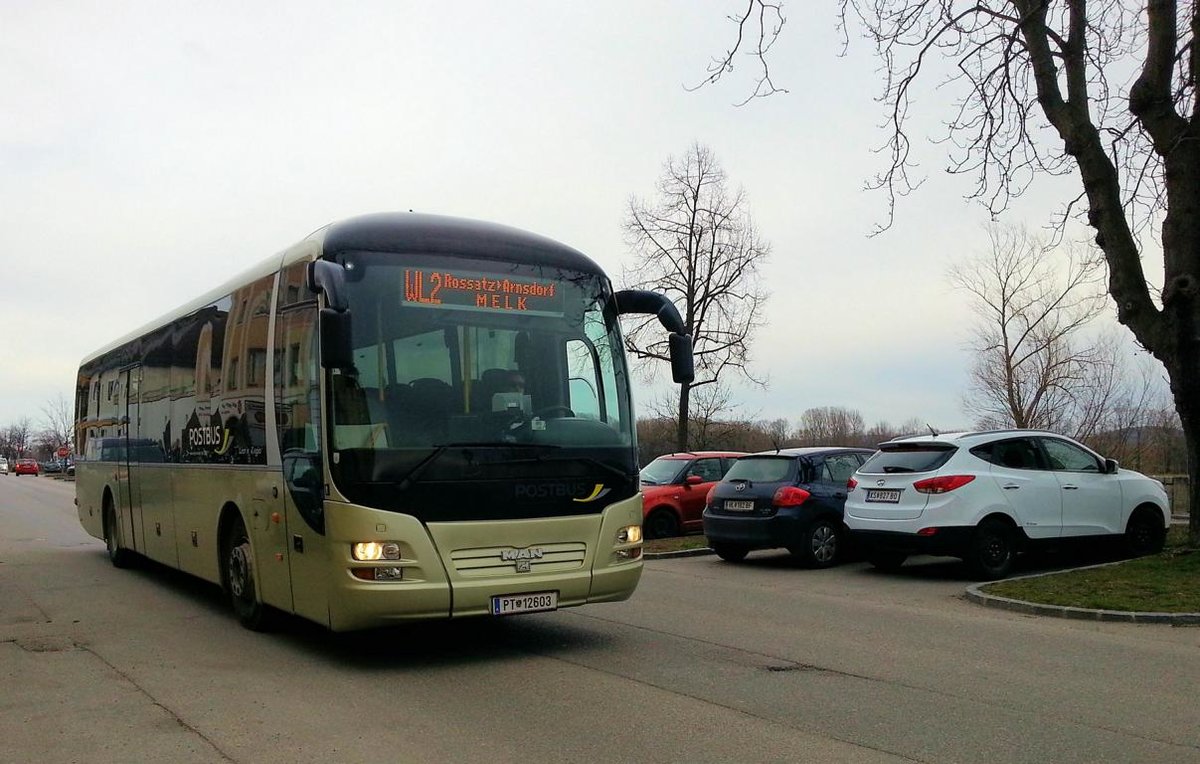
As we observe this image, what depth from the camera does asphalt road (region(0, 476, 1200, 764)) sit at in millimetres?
5516

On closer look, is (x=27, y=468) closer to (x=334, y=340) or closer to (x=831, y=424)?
(x=831, y=424)

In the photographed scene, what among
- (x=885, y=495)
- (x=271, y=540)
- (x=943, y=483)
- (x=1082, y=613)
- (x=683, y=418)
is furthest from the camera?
(x=683, y=418)

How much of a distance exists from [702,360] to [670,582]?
63.8ft

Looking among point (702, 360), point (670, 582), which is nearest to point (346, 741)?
point (670, 582)

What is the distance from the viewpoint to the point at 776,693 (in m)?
6.68

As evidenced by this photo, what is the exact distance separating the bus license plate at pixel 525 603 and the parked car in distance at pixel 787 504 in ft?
22.0

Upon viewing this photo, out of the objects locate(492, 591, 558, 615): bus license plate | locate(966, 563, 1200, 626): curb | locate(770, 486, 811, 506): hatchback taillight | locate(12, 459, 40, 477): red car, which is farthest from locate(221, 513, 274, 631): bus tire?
locate(12, 459, 40, 477): red car

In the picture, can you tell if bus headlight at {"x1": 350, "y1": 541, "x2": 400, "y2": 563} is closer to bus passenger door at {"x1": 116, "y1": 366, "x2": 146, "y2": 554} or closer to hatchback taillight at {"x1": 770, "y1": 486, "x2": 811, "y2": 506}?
bus passenger door at {"x1": 116, "y1": 366, "x2": 146, "y2": 554}

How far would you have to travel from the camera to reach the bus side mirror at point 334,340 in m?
7.00

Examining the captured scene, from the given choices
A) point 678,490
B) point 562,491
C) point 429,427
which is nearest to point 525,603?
point 562,491

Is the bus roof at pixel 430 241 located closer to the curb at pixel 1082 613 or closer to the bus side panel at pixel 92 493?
the curb at pixel 1082 613

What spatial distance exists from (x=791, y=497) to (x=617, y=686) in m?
7.49

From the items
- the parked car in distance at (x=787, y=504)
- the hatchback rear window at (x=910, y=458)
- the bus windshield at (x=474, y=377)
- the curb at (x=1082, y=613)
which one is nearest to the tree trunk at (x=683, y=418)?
the parked car in distance at (x=787, y=504)

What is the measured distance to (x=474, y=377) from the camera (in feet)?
25.4
